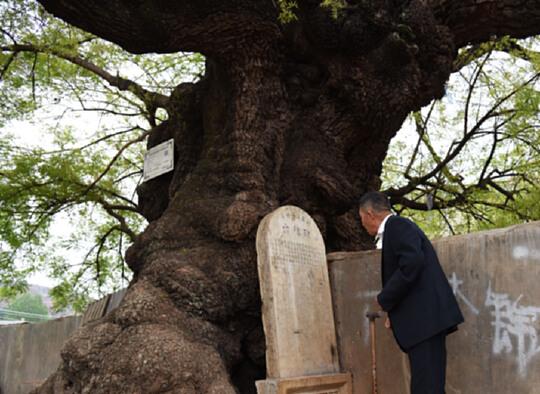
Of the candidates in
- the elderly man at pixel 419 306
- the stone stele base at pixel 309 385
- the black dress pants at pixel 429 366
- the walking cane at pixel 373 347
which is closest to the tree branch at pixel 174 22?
the elderly man at pixel 419 306

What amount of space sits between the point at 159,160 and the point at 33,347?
693 centimetres

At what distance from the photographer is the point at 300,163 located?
595cm

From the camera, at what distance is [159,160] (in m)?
Answer: 6.86

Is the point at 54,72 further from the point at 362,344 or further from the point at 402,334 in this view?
the point at 402,334

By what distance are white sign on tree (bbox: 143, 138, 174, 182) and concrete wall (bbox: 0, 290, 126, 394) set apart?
3.10 metres

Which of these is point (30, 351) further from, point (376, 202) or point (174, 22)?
point (376, 202)

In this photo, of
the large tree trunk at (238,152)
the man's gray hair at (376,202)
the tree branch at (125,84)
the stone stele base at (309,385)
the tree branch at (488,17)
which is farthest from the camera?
the tree branch at (125,84)

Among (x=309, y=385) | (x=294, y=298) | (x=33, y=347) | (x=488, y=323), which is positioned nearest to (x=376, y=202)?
(x=294, y=298)

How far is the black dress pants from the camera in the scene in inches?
147

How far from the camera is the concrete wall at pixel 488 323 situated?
3963 millimetres

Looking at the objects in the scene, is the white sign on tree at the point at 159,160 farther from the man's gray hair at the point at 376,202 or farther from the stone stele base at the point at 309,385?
the stone stele base at the point at 309,385

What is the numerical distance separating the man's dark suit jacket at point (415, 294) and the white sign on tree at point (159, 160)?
137 inches

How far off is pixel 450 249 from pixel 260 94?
8.28ft

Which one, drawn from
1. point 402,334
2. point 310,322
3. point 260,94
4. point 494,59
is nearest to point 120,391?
point 310,322
